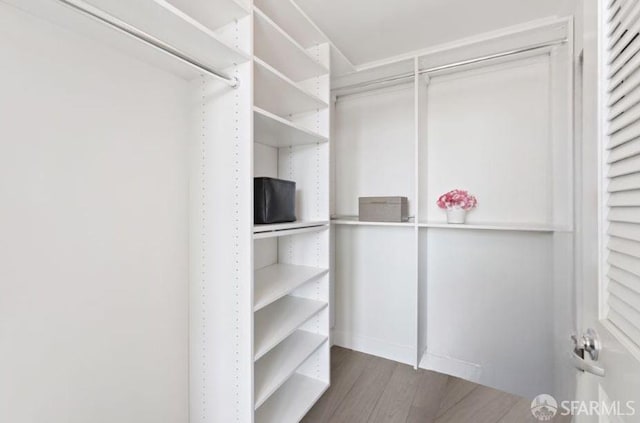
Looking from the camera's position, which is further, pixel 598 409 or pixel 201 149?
pixel 201 149

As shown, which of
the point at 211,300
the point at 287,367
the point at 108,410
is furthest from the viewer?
the point at 287,367

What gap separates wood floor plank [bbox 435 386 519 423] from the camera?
162 centimetres

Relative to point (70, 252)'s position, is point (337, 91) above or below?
above

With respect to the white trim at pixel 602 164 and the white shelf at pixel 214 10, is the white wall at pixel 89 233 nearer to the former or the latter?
the white shelf at pixel 214 10

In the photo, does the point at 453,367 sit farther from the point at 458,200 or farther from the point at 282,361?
the point at 282,361

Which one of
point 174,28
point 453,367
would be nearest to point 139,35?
point 174,28

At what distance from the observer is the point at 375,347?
2.31 m

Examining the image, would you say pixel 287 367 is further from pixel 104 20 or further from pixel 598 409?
pixel 104 20

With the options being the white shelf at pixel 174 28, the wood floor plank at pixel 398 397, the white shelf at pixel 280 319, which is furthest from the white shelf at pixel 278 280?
the white shelf at pixel 174 28

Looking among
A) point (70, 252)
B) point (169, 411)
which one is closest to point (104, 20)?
point (70, 252)

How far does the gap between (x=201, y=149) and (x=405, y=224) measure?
139 centimetres

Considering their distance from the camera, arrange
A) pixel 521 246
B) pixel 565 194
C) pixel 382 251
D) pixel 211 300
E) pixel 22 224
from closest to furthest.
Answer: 1. pixel 22 224
2. pixel 211 300
3. pixel 565 194
4. pixel 521 246
5. pixel 382 251

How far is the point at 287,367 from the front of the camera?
141cm

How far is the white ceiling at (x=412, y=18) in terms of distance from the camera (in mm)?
1478
